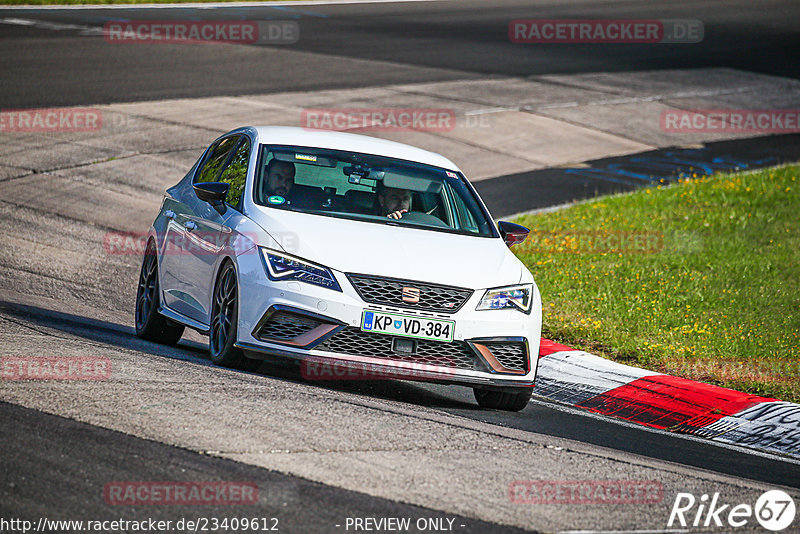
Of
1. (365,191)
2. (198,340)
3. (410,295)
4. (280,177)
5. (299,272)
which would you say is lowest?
(198,340)

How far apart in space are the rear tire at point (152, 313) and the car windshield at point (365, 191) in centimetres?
159

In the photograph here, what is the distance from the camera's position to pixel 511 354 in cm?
803

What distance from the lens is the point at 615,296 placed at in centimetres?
1217

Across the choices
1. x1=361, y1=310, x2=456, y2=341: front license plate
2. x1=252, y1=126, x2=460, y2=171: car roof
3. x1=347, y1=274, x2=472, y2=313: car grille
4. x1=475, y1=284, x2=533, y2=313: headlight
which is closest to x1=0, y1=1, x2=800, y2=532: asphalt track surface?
x1=361, y1=310, x2=456, y2=341: front license plate

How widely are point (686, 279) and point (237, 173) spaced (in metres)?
5.91

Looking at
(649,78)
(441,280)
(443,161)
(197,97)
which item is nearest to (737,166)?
(649,78)

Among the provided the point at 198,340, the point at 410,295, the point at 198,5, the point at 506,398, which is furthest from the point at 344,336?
the point at 198,5

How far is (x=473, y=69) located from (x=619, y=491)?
2355 centimetres

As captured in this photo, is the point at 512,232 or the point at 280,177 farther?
the point at 512,232

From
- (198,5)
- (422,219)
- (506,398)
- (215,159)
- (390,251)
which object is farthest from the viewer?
(198,5)

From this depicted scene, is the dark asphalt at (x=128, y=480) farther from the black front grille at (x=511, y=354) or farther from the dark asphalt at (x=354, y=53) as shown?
the dark asphalt at (x=354, y=53)

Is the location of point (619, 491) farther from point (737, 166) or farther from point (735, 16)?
point (735, 16)

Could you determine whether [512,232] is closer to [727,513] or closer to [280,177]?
[280,177]

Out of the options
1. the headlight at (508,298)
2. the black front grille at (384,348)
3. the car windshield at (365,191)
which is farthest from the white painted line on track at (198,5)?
the black front grille at (384,348)
